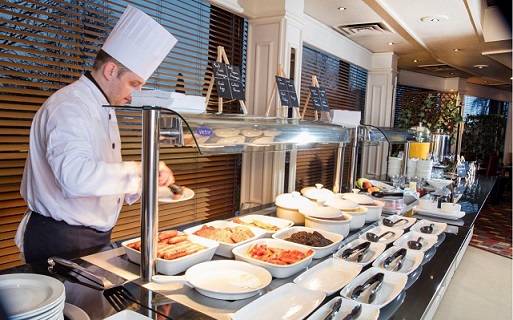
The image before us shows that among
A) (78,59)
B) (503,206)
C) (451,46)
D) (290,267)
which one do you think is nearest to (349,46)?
(451,46)

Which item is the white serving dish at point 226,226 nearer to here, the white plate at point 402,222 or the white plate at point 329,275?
the white plate at point 329,275

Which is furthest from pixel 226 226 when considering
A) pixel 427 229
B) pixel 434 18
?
pixel 434 18

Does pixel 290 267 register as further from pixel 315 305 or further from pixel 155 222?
pixel 155 222

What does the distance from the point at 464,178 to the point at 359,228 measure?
2952mm

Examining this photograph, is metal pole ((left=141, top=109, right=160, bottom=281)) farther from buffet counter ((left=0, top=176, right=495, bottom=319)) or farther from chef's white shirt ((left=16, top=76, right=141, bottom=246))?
chef's white shirt ((left=16, top=76, right=141, bottom=246))

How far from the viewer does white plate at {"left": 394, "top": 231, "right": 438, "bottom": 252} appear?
161cm

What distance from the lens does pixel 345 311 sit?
3.28ft

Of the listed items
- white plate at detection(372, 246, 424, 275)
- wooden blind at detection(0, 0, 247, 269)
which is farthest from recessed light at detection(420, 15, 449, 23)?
white plate at detection(372, 246, 424, 275)

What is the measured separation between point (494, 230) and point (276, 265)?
6.01m

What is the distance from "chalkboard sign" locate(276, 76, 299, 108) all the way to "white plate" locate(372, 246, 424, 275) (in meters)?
1.30

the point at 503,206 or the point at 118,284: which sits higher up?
the point at 118,284

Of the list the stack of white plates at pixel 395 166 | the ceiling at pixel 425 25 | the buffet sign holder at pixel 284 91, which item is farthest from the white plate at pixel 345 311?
the ceiling at pixel 425 25

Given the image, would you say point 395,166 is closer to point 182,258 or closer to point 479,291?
point 479,291

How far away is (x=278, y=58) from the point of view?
325cm
